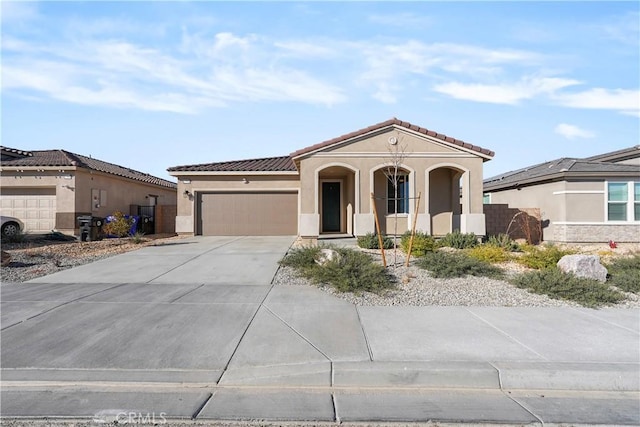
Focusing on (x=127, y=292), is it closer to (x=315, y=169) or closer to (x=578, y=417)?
(x=578, y=417)

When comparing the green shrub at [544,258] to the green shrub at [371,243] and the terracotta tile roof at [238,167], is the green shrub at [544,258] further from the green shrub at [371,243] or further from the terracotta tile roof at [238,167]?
the terracotta tile roof at [238,167]

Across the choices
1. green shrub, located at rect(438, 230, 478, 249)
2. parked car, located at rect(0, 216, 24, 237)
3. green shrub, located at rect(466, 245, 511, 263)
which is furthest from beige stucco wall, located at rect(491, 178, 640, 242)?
parked car, located at rect(0, 216, 24, 237)

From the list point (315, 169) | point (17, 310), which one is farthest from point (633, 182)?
point (17, 310)

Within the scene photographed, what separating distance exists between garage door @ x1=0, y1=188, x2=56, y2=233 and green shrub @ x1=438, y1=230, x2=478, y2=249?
56.6 feet

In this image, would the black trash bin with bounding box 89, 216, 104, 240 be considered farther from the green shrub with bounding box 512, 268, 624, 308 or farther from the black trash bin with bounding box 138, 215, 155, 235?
the green shrub with bounding box 512, 268, 624, 308

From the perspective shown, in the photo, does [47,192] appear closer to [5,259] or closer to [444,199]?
[5,259]

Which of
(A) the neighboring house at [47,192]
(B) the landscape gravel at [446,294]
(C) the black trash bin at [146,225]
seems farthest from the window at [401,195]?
(A) the neighboring house at [47,192]

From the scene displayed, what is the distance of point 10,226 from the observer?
16578 millimetres

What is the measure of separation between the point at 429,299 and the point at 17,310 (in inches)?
296

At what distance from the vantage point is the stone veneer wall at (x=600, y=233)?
16406 mm

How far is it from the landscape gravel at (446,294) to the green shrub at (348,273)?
144 millimetres

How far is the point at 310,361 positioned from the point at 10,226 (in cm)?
1743

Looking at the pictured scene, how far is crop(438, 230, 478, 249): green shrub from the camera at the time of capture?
548 inches

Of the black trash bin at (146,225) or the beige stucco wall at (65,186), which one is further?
the black trash bin at (146,225)
